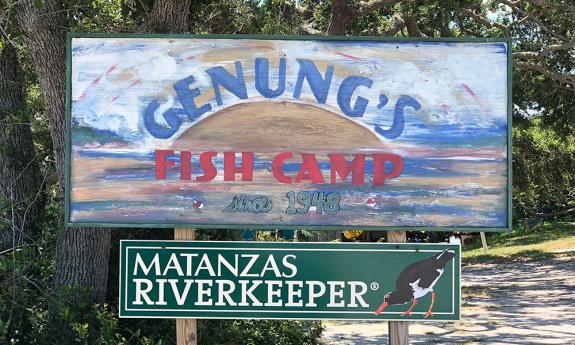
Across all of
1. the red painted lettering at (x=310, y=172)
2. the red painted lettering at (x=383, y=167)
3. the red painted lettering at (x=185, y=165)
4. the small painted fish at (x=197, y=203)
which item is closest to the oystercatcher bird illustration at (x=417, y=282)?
the red painted lettering at (x=383, y=167)

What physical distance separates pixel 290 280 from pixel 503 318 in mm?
7067

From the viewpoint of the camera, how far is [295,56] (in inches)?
225

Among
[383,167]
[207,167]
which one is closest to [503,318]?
[383,167]

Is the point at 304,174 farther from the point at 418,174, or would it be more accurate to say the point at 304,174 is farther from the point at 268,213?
the point at 418,174

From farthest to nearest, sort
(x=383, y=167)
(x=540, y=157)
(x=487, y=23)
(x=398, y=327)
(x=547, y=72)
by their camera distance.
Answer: (x=540, y=157) < (x=487, y=23) < (x=547, y=72) < (x=398, y=327) < (x=383, y=167)

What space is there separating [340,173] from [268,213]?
65cm

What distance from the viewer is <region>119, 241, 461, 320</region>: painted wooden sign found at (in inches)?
225

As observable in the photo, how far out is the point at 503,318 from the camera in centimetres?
1171

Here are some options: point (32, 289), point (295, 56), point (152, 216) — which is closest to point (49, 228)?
point (32, 289)

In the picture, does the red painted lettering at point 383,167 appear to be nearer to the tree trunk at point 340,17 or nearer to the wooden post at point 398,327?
the wooden post at point 398,327

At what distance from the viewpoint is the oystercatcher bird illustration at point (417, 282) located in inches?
225

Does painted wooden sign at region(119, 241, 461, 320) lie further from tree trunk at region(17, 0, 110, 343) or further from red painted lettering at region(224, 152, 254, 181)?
tree trunk at region(17, 0, 110, 343)

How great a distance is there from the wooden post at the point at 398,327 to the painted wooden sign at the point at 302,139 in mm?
168

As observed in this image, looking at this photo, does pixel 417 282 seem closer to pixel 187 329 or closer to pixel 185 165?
pixel 187 329
